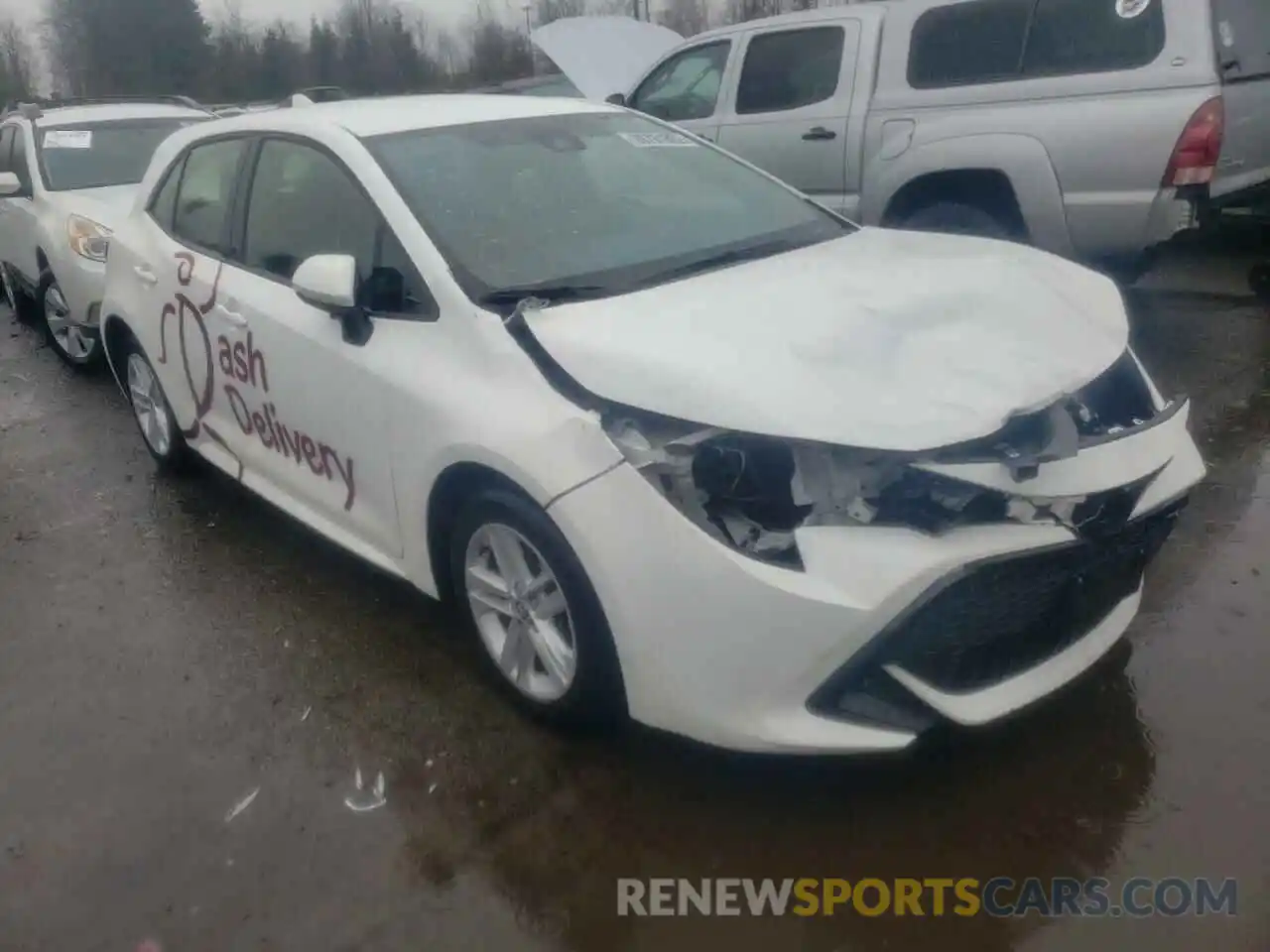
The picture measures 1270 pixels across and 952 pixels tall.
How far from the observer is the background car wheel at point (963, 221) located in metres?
6.20

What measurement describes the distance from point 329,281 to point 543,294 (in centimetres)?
62

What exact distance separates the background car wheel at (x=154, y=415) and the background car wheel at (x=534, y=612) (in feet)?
7.64

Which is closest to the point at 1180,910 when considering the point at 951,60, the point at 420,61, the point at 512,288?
the point at 512,288

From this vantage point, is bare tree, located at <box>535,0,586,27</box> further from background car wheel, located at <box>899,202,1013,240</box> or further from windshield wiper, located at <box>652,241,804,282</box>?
windshield wiper, located at <box>652,241,804,282</box>

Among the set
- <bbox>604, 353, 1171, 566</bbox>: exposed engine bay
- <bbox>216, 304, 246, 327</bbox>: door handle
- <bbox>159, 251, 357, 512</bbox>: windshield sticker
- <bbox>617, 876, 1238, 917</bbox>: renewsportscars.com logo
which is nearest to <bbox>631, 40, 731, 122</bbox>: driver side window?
<bbox>159, 251, 357, 512</bbox>: windshield sticker

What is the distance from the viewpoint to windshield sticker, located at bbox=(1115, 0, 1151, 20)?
5.62m

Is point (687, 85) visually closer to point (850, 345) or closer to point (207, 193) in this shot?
point (207, 193)

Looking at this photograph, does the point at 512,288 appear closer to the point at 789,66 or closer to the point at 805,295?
the point at 805,295

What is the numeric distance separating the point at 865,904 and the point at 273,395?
2510 mm

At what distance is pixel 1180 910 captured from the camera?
2.45 metres

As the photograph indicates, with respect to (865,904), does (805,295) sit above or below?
above

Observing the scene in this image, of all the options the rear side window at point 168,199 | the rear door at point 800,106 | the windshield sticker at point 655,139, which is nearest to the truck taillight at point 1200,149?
the rear door at point 800,106

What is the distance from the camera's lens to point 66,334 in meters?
7.38

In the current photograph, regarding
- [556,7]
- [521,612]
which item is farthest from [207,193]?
[556,7]
